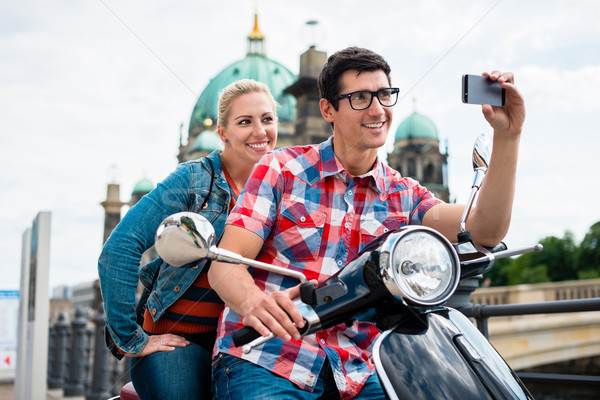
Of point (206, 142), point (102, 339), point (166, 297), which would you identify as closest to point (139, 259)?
point (166, 297)

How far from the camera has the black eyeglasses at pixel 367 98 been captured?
1.86m

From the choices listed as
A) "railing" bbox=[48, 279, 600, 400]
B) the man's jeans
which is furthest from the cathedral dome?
the man's jeans

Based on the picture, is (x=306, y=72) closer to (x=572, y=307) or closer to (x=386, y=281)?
(x=572, y=307)

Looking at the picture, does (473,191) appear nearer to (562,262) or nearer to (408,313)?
(408,313)

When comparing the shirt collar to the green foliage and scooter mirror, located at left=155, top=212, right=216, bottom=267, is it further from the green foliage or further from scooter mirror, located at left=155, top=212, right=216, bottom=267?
the green foliage

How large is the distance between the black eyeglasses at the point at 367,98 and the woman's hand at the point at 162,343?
3.32ft

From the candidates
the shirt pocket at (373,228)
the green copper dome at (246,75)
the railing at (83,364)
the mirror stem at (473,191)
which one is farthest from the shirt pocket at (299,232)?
the green copper dome at (246,75)

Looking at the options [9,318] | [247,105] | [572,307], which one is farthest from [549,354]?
[247,105]

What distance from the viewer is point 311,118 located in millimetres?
27109

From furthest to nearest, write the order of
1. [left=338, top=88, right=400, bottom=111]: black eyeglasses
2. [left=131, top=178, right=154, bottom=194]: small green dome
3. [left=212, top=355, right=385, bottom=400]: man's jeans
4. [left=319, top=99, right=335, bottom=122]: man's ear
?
[left=131, top=178, right=154, bottom=194]: small green dome
[left=319, top=99, right=335, bottom=122]: man's ear
[left=338, top=88, right=400, bottom=111]: black eyeglasses
[left=212, top=355, right=385, bottom=400]: man's jeans

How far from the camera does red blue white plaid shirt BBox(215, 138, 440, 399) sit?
1709 mm

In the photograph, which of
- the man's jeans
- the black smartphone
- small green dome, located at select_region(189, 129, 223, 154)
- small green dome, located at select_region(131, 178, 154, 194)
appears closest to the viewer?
the black smartphone

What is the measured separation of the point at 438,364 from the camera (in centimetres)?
141

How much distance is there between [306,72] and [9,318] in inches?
712
